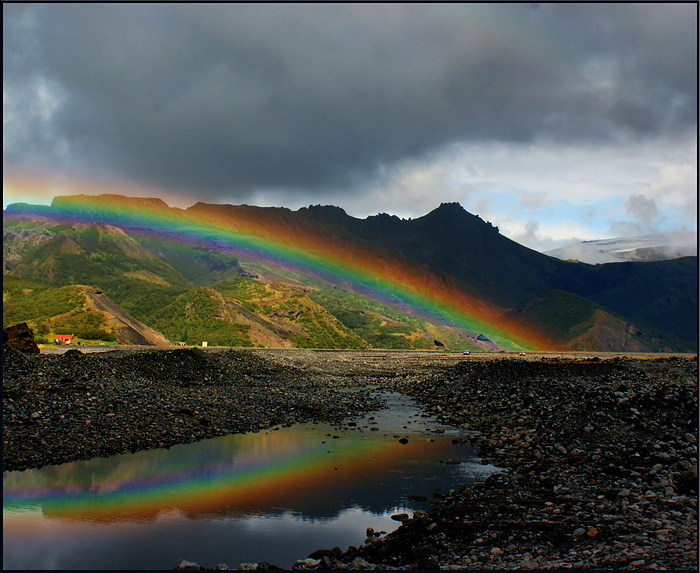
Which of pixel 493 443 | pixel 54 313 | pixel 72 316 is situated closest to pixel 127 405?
pixel 493 443

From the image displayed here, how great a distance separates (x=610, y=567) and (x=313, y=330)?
181024 mm

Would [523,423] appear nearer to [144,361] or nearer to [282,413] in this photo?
[282,413]

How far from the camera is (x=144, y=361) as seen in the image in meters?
43.6

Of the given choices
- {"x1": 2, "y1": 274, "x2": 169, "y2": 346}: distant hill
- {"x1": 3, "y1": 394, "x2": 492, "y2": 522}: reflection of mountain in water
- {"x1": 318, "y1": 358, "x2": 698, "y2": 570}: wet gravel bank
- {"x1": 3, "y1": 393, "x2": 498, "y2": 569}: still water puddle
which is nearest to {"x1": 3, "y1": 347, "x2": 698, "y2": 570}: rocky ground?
{"x1": 318, "y1": 358, "x2": 698, "y2": 570}: wet gravel bank

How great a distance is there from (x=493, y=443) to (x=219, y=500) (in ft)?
46.2

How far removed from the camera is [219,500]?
1739 centimetres

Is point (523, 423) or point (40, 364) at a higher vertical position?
point (40, 364)

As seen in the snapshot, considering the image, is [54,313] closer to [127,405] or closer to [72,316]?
[72,316]

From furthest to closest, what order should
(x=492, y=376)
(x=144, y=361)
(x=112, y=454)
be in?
1. (x=492, y=376)
2. (x=144, y=361)
3. (x=112, y=454)

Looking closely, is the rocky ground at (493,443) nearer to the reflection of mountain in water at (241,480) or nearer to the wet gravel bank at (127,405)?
the wet gravel bank at (127,405)

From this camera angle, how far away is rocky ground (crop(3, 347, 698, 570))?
1145cm

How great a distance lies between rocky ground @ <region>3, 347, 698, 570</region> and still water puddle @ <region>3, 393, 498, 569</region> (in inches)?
49.7

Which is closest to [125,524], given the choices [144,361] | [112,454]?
[112,454]

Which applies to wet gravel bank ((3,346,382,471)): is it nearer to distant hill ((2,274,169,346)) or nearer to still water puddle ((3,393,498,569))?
still water puddle ((3,393,498,569))
